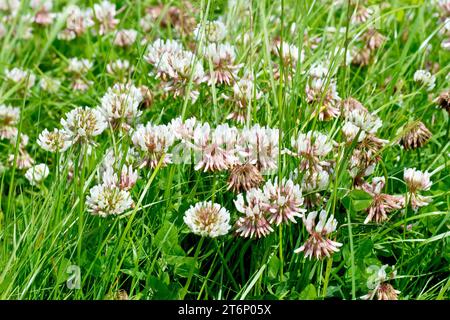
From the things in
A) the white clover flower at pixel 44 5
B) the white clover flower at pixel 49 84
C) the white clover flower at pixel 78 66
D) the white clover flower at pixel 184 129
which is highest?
the white clover flower at pixel 184 129

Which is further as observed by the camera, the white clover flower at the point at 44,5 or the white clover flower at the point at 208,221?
the white clover flower at the point at 44,5

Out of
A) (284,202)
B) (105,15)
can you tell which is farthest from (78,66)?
(284,202)

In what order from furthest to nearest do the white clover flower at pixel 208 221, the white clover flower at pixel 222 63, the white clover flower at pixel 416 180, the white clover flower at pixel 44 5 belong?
the white clover flower at pixel 44 5
the white clover flower at pixel 222 63
the white clover flower at pixel 416 180
the white clover flower at pixel 208 221

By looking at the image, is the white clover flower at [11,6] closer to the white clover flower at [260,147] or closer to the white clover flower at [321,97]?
the white clover flower at [321,97]

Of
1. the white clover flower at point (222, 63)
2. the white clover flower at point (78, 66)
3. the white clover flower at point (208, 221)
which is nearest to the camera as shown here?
the white clover flower at point (208, 221)

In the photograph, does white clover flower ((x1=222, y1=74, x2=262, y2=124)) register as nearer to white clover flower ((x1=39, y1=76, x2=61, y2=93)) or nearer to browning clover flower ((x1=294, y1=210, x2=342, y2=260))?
browning clover flower ((x1=294, y1=210, x2=342, y2=260))

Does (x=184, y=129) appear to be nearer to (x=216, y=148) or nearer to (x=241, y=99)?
(x=216, y=148)

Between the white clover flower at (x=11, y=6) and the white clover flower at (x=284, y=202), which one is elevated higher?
the white clover flower at (x=284, y=202)

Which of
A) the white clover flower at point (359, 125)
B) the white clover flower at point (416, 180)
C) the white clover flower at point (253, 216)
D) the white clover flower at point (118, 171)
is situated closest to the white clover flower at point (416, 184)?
the white clover flower at point (416, 180)
